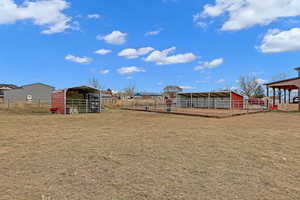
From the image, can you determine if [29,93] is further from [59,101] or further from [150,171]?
[150,171]

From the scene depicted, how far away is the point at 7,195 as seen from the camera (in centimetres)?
263

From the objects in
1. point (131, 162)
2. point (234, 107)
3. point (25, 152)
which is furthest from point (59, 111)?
point (234, 107)

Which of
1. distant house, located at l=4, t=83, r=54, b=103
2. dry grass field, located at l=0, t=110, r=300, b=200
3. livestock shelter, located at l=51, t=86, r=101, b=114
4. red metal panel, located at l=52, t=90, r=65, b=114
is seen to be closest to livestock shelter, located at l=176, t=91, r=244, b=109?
livestock shelter, located at l=51, t=86, r=101, b=114

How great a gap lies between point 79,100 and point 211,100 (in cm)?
1670

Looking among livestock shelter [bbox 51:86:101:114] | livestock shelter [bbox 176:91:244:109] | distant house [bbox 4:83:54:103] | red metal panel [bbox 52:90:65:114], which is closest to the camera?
red metal panel [bbox 52:90:65:114]

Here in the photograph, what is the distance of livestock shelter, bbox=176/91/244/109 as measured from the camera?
2402 centimetres

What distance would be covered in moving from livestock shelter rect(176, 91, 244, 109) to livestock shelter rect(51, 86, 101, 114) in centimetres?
1316

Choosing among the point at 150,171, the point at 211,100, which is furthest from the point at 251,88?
the point at 150,171

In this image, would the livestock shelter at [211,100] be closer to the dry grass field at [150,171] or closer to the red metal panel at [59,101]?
the red metal panel at [59,101]

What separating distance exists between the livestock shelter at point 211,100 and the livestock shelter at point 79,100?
13163mm

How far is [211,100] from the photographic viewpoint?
88.9 feet

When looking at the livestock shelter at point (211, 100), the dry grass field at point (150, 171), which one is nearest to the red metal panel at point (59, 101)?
the dry grass field at point (150, 171)

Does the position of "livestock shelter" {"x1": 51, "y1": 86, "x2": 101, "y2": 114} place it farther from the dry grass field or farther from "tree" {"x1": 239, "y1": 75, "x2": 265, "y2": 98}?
"tree" {"x1": 239, "y1": 75, "x2": 265, "y2": 98}

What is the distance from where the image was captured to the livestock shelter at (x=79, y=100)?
59.0ft
